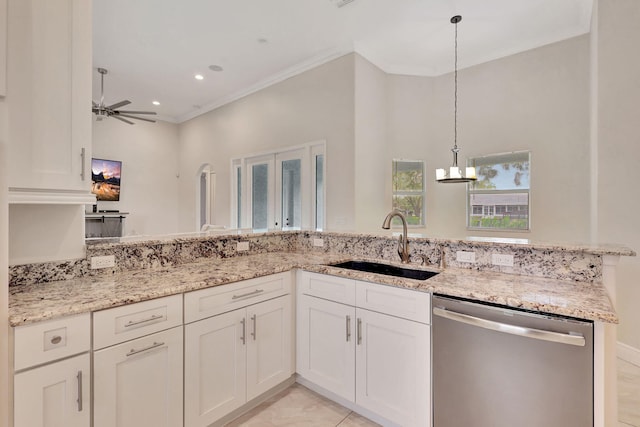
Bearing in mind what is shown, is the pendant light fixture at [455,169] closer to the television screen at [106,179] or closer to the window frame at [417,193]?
the window frame at [417,193]

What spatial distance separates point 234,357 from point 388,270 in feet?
3.98

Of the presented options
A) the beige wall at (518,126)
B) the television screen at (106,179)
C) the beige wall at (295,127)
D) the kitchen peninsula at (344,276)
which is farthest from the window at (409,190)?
the television screen at (106,179)

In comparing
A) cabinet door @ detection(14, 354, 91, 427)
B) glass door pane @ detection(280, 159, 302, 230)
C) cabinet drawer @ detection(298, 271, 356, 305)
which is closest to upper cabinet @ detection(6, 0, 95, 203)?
cabinet door @ detection(14, 354, 91, 427)

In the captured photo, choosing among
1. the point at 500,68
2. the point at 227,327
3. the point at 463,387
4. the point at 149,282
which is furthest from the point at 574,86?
the point at 149,282

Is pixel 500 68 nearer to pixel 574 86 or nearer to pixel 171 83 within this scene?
pixel 574 86

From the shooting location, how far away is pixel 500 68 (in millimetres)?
4555

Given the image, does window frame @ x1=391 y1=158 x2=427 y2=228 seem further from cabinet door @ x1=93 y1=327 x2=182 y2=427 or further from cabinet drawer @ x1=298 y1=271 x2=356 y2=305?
cabinet door @ x1=93 y1=327 x2=182 y2=427

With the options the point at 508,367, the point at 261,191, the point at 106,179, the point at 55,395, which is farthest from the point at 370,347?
the point at 106,179

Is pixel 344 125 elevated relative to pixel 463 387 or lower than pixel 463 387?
elevated

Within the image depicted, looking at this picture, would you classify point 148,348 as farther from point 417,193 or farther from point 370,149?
point 417,193

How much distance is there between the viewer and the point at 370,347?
6.09 feet

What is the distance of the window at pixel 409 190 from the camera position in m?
5.08

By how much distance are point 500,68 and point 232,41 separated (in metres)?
3.92

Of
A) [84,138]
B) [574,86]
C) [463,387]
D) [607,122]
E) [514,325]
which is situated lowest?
[463,387]
